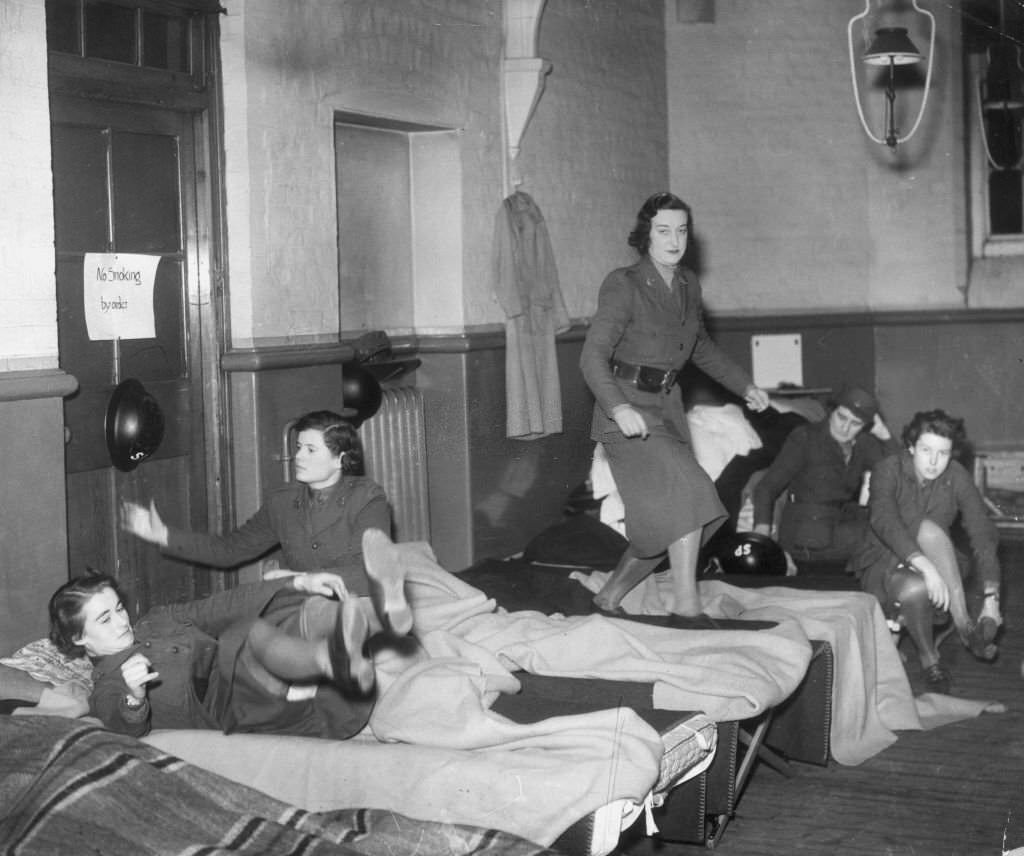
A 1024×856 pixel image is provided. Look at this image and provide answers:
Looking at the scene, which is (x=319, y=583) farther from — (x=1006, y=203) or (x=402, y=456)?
(x=1006, y=203)

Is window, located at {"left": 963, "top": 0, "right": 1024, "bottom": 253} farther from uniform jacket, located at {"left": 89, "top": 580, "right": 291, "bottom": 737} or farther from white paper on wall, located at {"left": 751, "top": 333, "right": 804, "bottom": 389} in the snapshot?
uniform jacket, located at {"left": 89, "top": 580, "right": 291, "bottom": 737}

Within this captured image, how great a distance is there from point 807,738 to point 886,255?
18.8ft

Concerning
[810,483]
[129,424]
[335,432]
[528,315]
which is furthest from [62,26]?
[810,483]

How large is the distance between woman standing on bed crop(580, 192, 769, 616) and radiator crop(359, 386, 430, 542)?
1545 millimetres

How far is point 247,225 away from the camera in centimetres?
557

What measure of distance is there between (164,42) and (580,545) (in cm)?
284

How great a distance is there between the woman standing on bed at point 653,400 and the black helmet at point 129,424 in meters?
1.58

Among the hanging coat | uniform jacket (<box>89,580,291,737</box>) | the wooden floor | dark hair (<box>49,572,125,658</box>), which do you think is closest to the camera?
dark hair (<box>49,572,125,658</box>)

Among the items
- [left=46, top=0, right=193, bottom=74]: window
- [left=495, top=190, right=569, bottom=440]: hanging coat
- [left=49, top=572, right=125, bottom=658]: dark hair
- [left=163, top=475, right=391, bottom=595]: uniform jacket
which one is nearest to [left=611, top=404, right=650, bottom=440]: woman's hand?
[left=163, top=475, right=391, bottom=595]: uniform jacket

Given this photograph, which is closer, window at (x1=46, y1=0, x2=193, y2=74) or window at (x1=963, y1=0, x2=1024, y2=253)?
window at (x1=46, y1=0, x2=193, y2=74)

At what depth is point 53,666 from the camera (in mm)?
4125

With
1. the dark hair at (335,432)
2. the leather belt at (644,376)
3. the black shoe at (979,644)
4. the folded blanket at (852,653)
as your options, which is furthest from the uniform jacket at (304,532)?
the black shoe at (979,644)

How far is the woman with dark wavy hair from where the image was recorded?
548 centimetres

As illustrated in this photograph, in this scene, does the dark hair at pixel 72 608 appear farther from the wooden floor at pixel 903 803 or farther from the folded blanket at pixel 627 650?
the wooden floor at pixel 903 803
